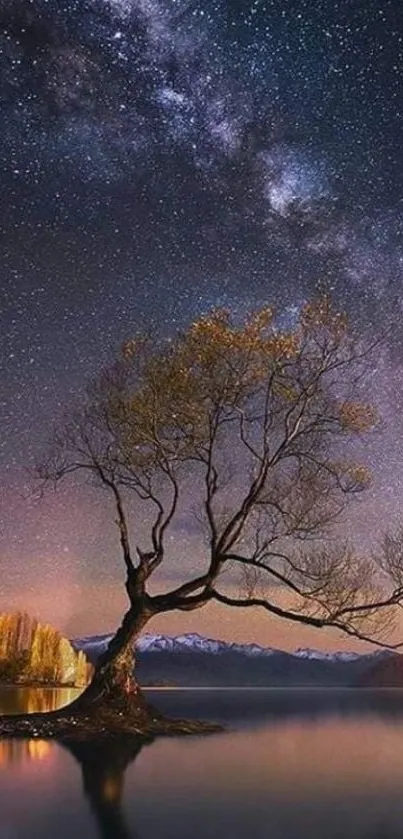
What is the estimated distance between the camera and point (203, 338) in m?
29.2

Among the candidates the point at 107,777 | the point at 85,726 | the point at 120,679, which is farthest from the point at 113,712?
the point at 107,777

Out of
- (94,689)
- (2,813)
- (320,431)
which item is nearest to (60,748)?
(94,689)

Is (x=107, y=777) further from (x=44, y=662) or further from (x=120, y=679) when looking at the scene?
(x=44, y=662)

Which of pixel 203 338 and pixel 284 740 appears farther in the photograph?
pixel 284 740

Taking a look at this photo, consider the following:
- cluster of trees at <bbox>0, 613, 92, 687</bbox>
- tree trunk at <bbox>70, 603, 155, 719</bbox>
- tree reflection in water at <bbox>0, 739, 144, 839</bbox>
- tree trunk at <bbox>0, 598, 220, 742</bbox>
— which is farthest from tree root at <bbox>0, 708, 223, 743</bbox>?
cluster of trees at <bbox>0, 613, 92, 687</bbox>

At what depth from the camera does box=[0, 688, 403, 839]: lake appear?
555 inches

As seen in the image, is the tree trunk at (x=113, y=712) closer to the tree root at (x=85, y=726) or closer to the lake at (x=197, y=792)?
the tree root at (x=85, y=726)

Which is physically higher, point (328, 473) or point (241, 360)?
point (241, 360)

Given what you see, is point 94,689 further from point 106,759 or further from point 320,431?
point 320,431

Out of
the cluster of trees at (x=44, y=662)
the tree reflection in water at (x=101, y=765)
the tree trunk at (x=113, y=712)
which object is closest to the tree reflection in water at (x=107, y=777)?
the tree reflection in water at (x=101, y=765)

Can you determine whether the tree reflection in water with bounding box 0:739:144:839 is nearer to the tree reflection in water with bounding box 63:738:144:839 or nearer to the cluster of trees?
the tree reflection in water with bounding box 63:738:144:839

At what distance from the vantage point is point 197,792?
18.1m

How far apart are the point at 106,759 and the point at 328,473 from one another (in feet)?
42.8

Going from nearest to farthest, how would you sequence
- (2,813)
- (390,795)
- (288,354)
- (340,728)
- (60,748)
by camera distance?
(2,813)
(390,795)
(60,748)
(288,354)
(340,728)
